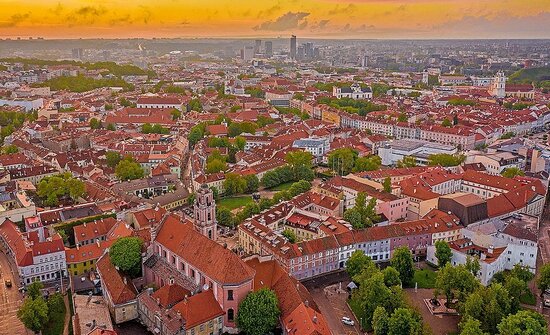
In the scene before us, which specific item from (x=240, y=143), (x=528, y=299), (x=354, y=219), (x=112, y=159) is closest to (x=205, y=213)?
(x=354, y=219)

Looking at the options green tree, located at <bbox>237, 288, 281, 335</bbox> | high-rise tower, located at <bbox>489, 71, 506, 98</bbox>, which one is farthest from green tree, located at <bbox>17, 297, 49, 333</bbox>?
high-rise tower, located at <bbox>489, 71, 506, 98</bbox>

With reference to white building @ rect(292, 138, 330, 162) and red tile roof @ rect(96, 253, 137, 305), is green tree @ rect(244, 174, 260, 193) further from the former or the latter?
red tile roof @ rect(96, 253, 137, 305)

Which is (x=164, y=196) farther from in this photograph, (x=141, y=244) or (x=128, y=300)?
(x=128, y=300)

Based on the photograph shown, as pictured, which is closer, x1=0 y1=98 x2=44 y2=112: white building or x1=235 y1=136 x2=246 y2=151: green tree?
x1=235 y1=136 x2=246 y2=151: green tree

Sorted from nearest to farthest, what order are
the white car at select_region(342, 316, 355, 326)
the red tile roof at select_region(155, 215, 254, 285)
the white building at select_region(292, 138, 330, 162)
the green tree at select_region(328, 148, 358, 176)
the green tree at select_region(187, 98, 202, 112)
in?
the red tile roof at select_region(155, 215, 254, 285), the white car at select_region(342, 316, 355, 326), the green tree at select_region(328, 148, 358, 176), the white building at select_region(292, 138, 330, 162), the green tree at select_region(187, 98, 202, 112)

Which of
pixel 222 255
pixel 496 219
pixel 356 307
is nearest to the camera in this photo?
pixel 222 255

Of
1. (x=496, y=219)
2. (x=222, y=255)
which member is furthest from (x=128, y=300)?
(x=496, y=219)
